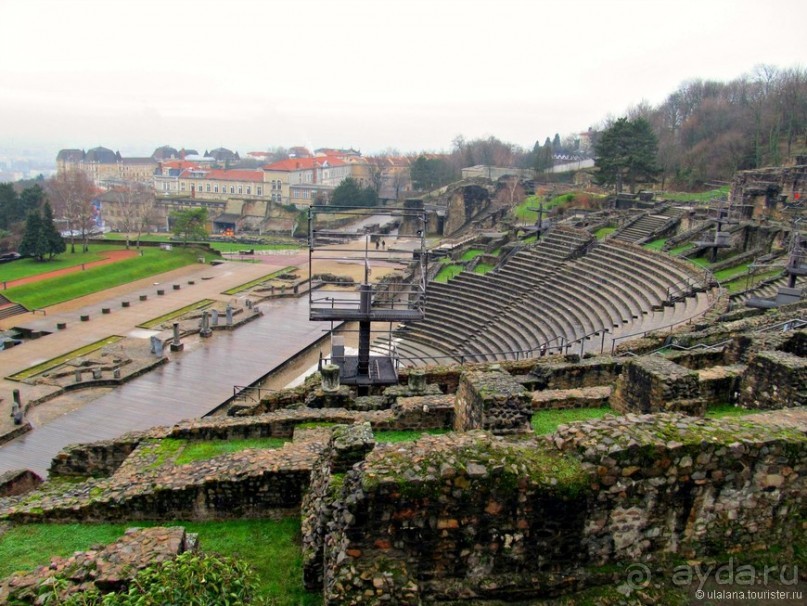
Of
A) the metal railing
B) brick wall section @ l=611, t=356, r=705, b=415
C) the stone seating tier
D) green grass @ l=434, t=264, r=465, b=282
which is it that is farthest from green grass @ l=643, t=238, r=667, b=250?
brick wall section @ l=611, t=356, r=705, b=415

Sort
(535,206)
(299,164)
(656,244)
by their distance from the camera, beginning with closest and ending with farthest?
(656,244), (535,206), (299,164)

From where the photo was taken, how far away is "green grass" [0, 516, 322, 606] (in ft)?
24.7

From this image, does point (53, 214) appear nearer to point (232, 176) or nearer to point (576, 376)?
point (232, 176)

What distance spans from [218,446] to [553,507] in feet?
25.7

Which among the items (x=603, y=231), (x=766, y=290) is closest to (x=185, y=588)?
(x=766, y=290)

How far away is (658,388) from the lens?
9930 millimetres

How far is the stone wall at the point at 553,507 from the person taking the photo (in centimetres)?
558

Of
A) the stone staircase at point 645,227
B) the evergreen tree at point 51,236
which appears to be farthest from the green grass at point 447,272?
the evergreen tree at point 51,236

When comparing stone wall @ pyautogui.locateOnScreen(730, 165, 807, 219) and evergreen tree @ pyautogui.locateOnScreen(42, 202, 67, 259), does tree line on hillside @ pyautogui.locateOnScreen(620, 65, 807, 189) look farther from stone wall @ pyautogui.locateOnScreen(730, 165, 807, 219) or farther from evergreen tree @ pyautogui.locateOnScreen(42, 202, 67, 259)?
evergreen tree @ pyautogui.locateOnScreen(42, 202, 67, 259)

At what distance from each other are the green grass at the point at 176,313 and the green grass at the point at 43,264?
48.3 ft

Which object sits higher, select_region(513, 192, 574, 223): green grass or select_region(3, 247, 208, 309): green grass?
select_region(513, 192, 574, 223): green grass

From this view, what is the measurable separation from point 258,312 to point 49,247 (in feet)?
80.4

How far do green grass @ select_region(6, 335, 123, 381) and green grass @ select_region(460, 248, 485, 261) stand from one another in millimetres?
19521

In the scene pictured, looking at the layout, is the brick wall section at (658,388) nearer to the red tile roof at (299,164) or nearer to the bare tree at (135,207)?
the bare tree at (135,207)
